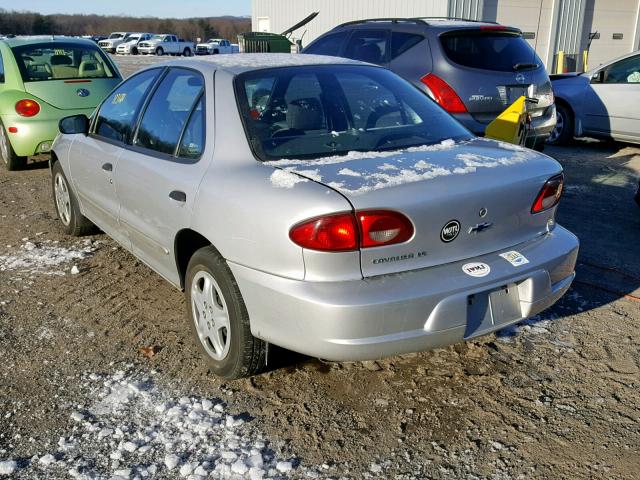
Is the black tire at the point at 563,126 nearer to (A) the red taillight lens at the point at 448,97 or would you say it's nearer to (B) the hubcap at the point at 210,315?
(A) the red taillight lens at the point at 448,97

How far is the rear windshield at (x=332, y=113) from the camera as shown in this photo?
3.27m

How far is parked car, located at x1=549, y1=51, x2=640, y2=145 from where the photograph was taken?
8891 millimetres

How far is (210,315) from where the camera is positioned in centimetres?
333

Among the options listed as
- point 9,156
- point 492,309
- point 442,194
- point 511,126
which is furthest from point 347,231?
point 9,156

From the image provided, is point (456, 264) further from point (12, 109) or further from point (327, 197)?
point (12, 109)

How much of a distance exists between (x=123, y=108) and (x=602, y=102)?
23.9 ft

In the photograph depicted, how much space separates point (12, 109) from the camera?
25.0 ft

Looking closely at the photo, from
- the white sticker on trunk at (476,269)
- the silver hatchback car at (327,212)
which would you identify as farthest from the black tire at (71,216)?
the white sticker on trunk at (476,269)

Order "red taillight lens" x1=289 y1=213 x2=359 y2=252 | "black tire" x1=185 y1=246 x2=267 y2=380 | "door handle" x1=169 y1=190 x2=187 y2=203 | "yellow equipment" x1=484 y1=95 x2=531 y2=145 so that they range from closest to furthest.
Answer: "red taillight lens" x1=289 y1=213 x2=359 y2=252, "black tire" x1=185 y1=246 x2=267 y2=380, "door handle" x1=169 y1=190 x2=187 y2=203, "yellow equipment" x1=484 y1=95 x2=531 y2=145

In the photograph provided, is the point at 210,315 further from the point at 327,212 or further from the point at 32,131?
the point at 32,131

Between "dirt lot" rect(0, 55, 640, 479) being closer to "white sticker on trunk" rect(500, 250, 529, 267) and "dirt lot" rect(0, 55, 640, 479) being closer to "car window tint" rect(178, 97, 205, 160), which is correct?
"white sticker on trunk" rect(500, 250, 529, 267)

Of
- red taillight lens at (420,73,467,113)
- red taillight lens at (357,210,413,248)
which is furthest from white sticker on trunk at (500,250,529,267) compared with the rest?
red taillight lens at (420,73,467,113)

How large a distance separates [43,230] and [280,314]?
3921 millimetres

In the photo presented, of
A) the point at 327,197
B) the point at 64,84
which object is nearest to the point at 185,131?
the point at 327,197
